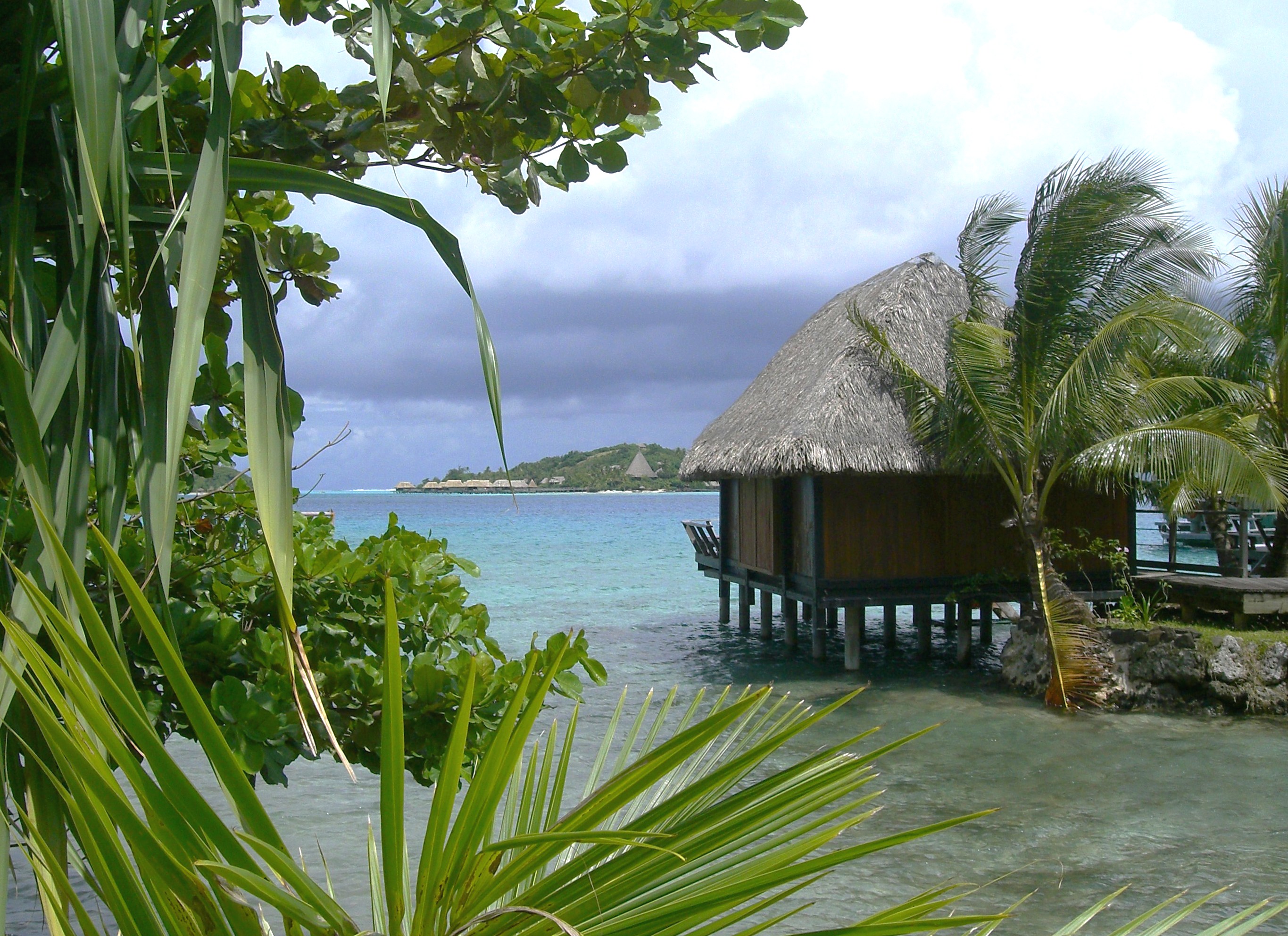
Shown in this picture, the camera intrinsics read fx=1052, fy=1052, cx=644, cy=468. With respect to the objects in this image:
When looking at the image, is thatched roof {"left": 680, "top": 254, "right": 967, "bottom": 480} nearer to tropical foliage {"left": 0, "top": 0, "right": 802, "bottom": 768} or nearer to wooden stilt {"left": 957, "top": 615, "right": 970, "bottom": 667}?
wooden stilt {"left": 957, "top": 615, "right": 970, "bottom": 667}

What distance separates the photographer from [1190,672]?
28.7 feet

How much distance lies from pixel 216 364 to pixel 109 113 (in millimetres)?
1038

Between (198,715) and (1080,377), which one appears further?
(1080,377)

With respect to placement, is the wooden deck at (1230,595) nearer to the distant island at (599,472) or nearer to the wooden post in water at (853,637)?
the wooden post in water at (853,637)

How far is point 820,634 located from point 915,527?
5.63ft

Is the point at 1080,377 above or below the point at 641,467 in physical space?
below

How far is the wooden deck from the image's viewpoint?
9117mm

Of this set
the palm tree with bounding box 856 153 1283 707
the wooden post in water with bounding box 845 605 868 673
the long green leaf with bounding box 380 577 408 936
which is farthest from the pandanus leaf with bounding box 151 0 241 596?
the wooden post in water with bounding box 845 605 868 673

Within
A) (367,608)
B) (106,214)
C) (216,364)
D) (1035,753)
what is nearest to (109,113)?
(106,214)

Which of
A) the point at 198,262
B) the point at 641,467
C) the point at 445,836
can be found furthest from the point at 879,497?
the point at 641,467

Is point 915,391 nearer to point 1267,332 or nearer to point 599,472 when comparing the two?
point 1267,332

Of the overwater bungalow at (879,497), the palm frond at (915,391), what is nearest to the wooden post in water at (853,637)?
the overwater bungalow at (879,497)

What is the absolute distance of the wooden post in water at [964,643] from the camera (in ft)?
37.4

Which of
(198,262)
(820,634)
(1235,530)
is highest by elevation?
(198,262)
